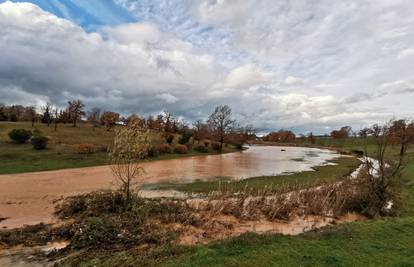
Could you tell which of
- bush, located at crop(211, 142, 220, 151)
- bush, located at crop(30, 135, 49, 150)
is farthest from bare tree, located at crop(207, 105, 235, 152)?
bush, located at crop(30, 135, 49, 150)

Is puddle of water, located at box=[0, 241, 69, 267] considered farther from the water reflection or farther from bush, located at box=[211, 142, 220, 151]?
bush, located at box=[211, 142, 220, 151]

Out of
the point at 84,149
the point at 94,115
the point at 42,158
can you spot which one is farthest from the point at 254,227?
the point at 94,115

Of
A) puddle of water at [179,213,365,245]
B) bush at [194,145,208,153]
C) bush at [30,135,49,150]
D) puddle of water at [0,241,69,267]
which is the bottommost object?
puddle of water at [0,241,69,267]

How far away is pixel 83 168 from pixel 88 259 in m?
24.7

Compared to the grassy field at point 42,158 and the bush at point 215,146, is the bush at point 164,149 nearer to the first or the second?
the grassy field at point 42,158

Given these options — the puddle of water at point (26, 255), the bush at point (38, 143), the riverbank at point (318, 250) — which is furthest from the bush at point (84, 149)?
the riverbank at point (318, 250)

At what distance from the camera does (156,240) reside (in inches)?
394

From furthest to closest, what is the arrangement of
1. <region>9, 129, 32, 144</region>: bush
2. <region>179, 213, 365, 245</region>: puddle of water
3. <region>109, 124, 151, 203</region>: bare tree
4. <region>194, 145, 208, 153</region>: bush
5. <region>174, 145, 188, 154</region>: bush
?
<region>194, 145, 208, 153</region>: bush
<region>174, 145, 188, 154</region>: bush
<region>9, 129, 32, 144</region>: bush
<region>109, 124, 151, 203</region>: bare tree
<region>179, 213, 365, 245</region>: puddle of water

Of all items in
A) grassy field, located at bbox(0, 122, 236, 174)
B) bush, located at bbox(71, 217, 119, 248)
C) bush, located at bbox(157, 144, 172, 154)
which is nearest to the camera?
bush, located at bbox(71, 217, 119, 248)

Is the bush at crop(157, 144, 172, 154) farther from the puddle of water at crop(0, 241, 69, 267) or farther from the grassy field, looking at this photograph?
the puddle of water at crop(0, 241, 69, 267)

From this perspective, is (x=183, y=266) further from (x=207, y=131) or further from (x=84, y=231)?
(x=207, y=131)

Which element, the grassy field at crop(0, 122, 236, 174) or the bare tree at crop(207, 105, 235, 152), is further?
the bare tree at crop(207, 105, 235, 152)

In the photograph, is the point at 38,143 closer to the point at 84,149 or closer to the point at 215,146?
the point at 84,149

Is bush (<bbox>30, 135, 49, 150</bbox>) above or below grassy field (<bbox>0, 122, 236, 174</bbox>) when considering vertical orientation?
above
